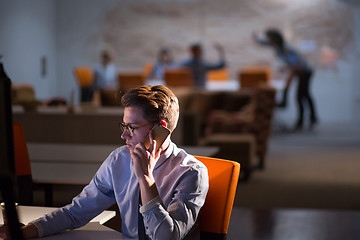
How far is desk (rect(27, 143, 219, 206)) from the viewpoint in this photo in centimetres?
286

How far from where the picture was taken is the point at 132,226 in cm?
192

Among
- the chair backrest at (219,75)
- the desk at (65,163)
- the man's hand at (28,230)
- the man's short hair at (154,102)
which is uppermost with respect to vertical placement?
the man's short hair at (154,102)

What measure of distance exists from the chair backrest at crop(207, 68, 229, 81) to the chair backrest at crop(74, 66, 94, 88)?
2.40 metres

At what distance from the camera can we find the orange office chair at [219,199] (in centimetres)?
203

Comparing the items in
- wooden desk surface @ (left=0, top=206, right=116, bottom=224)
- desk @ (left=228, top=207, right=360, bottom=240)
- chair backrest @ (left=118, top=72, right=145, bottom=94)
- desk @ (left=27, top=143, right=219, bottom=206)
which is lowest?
desk @ (left=228, top=207, right=360, bottom=240)

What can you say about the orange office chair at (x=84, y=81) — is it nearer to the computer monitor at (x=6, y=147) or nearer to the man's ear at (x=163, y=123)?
the man's ear at (x=163, y=123)

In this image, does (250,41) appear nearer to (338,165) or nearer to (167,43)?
(167,43)

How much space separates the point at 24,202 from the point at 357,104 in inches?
348

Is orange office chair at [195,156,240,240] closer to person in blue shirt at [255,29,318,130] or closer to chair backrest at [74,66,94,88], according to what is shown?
person in blue shirt at [255,29,318,130]

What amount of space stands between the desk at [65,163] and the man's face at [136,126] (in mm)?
1118

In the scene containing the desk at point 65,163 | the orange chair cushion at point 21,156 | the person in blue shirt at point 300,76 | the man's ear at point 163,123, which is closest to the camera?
the man's ear at point 163,123

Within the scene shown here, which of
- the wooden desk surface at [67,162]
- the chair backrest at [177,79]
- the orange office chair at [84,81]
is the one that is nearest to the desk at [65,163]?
the wooden desk surface at [67,162]

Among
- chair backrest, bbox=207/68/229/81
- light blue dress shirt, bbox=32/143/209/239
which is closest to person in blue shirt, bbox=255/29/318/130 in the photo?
chair backrest, bbox=207/68/229/81

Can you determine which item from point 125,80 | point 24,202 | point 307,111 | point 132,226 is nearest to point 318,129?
point 307,111
